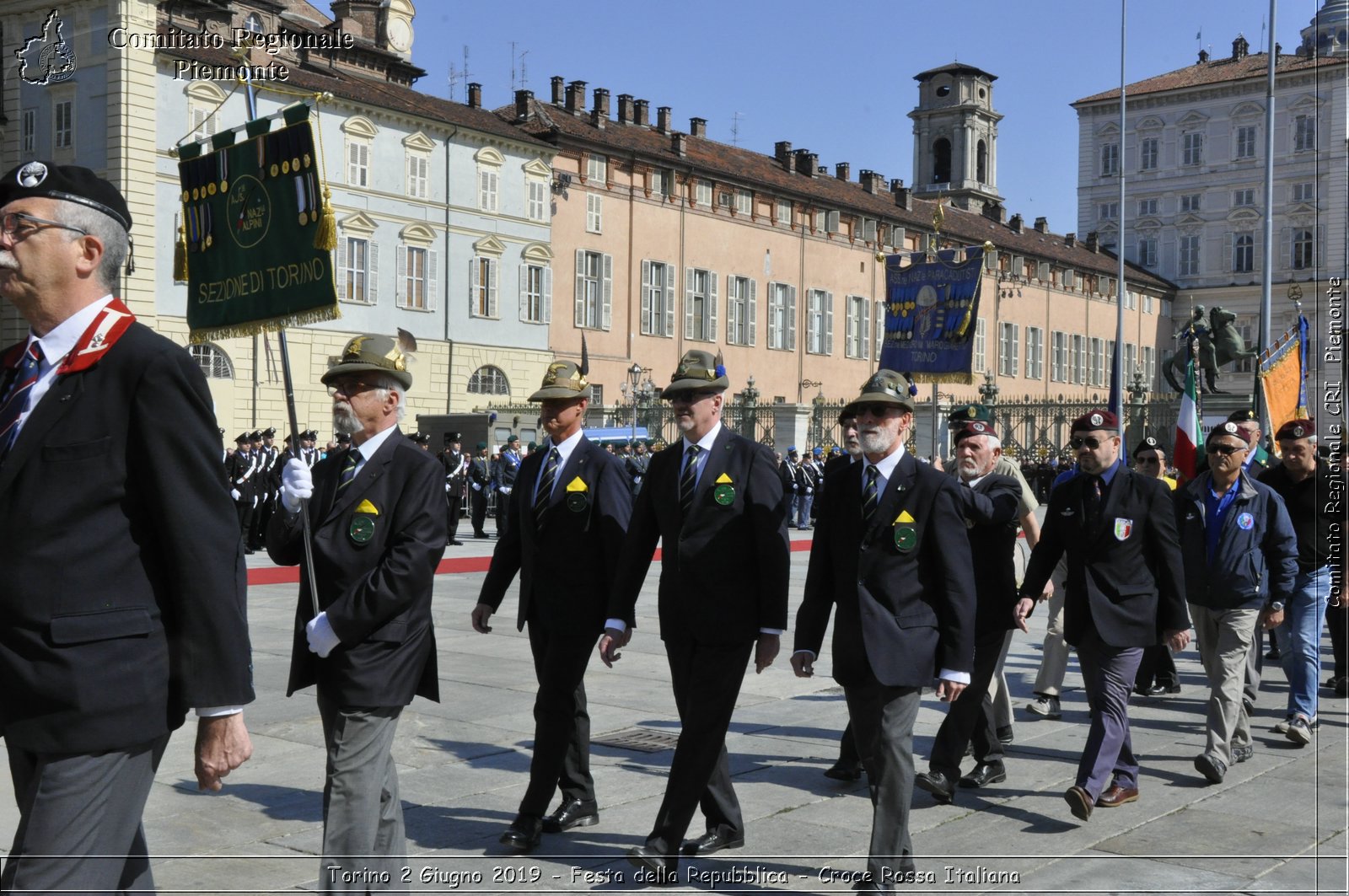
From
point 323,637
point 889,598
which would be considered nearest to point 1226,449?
point 889,598

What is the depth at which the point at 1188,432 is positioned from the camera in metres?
13.4

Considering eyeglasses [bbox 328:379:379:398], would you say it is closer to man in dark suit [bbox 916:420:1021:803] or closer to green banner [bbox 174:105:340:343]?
green banner [bbox 174:105:340:343]

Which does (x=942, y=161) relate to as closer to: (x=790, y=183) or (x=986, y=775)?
(x=790, y=183)

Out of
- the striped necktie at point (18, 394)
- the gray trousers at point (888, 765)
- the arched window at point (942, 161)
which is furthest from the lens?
the arched window at point (942, 161)

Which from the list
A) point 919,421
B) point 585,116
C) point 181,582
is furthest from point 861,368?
point 181,582

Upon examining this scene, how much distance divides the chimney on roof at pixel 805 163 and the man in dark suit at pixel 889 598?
184 ft

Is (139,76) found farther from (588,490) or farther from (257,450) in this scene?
(588,490)

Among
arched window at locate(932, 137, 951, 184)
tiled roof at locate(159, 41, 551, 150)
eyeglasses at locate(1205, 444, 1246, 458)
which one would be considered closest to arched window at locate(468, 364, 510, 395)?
tiled roof at locate(159, 41, 551, 150)

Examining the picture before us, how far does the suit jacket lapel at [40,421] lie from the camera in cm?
280

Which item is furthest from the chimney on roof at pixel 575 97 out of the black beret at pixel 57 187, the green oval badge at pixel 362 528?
the black beret at pixel 57 187

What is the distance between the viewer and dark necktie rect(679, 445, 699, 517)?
214 inches

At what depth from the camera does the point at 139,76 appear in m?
33.8

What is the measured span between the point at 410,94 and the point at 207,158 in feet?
124

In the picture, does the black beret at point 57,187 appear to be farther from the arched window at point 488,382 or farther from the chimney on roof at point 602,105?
the chimney on roof at point 602,105
